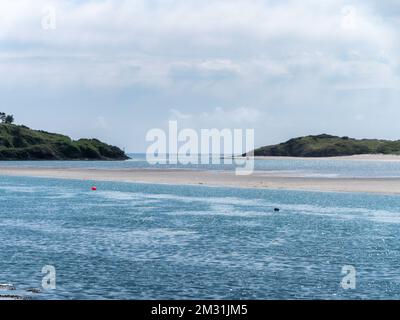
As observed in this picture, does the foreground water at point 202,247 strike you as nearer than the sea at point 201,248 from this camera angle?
No

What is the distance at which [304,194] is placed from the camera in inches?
3076

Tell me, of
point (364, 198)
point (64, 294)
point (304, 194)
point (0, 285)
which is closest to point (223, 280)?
point (64, 294)

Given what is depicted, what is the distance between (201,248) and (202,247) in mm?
411

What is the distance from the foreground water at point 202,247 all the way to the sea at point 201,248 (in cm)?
7

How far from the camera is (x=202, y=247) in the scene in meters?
38.0

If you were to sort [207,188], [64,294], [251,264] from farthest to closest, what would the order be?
[207,188] < [251,264] < [64,294]

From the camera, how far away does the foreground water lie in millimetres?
26984

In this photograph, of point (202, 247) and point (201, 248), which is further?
point (202, 247)

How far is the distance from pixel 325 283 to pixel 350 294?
198cm

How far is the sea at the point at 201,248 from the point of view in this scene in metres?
26.8

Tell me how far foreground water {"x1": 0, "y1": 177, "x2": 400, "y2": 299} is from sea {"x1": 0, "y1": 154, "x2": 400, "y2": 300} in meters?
0.07

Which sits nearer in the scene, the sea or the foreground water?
the sea

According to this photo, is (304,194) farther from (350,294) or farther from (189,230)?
(350,294)

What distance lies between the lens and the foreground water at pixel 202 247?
88.5 feet
